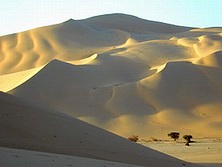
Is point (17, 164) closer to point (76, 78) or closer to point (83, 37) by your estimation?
point (76, 78)

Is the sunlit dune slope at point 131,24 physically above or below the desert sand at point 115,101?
above

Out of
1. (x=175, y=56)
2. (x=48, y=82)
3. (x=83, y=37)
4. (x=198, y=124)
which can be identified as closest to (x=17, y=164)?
(x=198, y=124)

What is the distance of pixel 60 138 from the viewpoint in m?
13.9

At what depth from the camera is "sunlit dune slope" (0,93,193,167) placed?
512 inches

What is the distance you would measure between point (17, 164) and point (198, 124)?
27.6 metres

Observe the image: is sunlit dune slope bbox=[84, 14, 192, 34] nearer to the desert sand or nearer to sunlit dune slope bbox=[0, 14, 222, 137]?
the desert sand

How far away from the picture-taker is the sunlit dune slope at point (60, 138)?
42.7ft

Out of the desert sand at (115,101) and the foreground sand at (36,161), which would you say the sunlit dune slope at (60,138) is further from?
the foreground sand at (36,161)

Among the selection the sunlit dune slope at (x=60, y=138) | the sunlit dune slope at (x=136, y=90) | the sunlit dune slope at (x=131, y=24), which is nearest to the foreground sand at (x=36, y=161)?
the sunlit dune slope at (x=60, y=138)

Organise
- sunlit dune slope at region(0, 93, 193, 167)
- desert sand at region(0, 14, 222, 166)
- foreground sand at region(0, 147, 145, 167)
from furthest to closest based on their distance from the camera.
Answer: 1. desert sand at region(0, 14, 222, 166)
2. sunlit dune slope at region(0, 93, 193, 167)
3. foreground sand at region(0, 147, 145, 167)

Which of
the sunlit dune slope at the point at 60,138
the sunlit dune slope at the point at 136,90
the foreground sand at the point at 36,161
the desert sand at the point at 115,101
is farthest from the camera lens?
the sunlit dune slope at the point at 136,90

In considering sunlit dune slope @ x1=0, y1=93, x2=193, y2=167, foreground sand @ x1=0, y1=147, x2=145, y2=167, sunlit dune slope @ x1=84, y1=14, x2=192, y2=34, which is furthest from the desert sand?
sunlit dune slope @ x1=84, y1=14, x2=192, y2=34

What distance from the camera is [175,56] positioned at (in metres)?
62.5

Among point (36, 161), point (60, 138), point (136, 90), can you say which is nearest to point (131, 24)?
point (136, 90)
